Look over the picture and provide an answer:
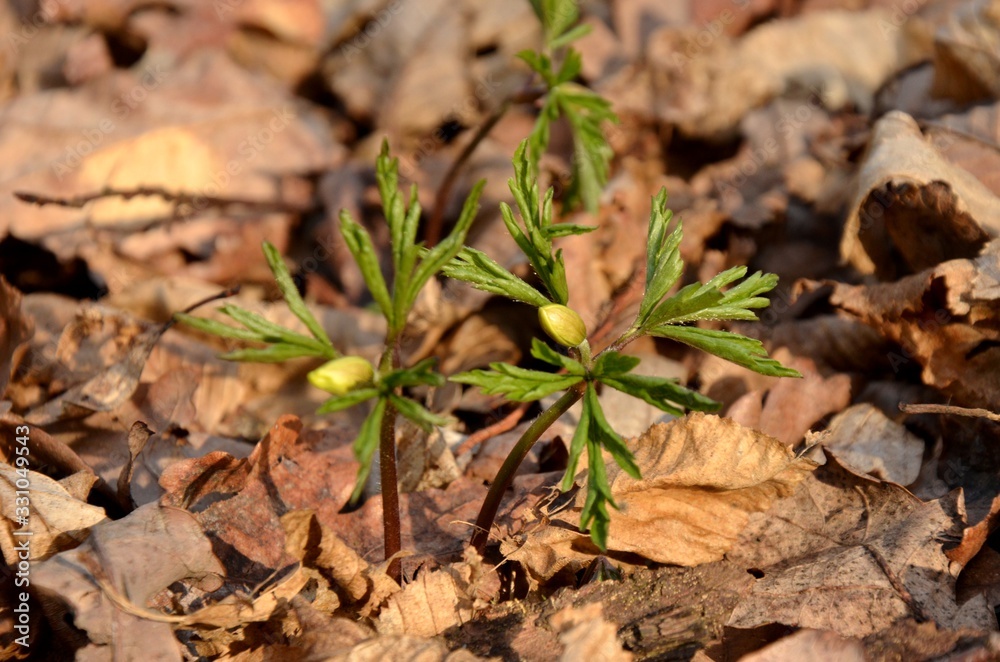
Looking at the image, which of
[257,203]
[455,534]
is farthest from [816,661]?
[257,203]

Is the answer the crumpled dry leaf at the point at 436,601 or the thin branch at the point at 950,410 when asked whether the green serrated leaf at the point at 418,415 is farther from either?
the thin branch at the point at 950,410

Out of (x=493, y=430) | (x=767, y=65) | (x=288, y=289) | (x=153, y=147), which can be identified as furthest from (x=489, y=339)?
(x=767, y=65)

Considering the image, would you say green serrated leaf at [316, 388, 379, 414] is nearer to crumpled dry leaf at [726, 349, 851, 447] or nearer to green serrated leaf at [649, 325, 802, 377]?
green serrated leaf at [649, 325, 802, 377]

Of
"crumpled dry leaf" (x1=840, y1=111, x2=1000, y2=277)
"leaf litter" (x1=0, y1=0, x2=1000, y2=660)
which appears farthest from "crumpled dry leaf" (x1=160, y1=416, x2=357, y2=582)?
"crumpled dry leaf" (x1=840, y1=111, x2=1000, y2=277)

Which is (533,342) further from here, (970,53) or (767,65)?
(767,65)

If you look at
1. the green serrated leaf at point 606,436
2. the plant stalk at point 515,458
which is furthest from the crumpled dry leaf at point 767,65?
the green serrated leaf at point 606,436

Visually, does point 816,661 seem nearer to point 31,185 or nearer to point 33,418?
point 33,418
